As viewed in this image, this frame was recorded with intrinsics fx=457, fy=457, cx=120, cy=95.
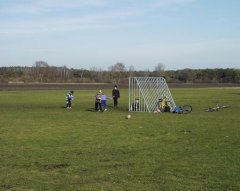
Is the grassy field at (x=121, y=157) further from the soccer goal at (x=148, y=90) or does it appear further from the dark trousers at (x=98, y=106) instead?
the soccer goal at (x=148, y=90)

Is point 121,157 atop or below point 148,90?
below

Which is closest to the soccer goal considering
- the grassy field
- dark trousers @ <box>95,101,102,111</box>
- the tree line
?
dark trousers @ <box>95,101,102,111</box>

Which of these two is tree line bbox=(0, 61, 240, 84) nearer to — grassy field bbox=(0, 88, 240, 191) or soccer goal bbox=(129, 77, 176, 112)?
soccer goal bbox=(129, 77, 176, 112)

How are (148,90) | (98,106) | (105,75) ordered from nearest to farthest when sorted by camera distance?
(98,106) < (148,90) < (105,75)

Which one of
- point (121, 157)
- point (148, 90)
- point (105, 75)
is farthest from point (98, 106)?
point (105, 75)

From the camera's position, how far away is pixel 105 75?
145 metres

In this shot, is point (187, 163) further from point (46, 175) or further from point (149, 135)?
point (149, 135)

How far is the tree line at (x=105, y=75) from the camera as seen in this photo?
134 meters

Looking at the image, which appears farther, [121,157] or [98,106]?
[98,106]

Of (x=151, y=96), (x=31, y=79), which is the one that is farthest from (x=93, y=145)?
(x=31, y=79)

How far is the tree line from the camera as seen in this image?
439 ft

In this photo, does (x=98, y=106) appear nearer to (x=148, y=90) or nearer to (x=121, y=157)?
(x=148, y=90)

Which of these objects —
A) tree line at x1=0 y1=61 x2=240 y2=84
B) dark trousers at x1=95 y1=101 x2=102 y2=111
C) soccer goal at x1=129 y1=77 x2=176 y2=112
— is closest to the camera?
dark trousers at x1=95 y1=101 x2=102 y2=111

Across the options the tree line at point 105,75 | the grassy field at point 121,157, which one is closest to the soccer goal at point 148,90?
the grassy field at point 121,157
